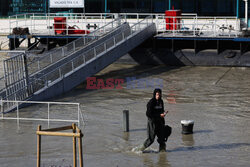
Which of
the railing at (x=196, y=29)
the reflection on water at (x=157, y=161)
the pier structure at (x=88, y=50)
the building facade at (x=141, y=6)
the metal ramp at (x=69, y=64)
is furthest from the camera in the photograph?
the building facade at (x=141, y=6)

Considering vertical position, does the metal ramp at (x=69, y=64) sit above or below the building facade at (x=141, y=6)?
below

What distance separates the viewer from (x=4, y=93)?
1966 cm

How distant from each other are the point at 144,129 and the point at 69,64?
26.8 feet

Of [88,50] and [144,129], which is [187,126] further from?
[88,50]

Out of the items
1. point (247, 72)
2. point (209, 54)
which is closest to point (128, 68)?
point (209, 54)

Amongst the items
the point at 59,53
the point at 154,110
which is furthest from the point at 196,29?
the point at 154,110

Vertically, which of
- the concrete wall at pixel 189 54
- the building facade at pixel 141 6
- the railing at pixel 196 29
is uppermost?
the building facade at pixel 141 6

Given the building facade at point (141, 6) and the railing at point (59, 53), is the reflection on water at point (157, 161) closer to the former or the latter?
the railing at point (59, 53)

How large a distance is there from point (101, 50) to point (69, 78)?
365cm

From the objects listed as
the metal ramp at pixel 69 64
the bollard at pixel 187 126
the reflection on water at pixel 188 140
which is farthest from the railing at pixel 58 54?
the reflection on water at pixel 188 140

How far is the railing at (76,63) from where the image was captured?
69.6 feet

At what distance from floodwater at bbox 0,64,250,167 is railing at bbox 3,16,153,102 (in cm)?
89

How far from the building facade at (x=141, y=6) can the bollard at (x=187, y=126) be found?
2408cm

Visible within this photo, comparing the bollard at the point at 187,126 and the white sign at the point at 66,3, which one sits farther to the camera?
the white sign at the point at 66,3
